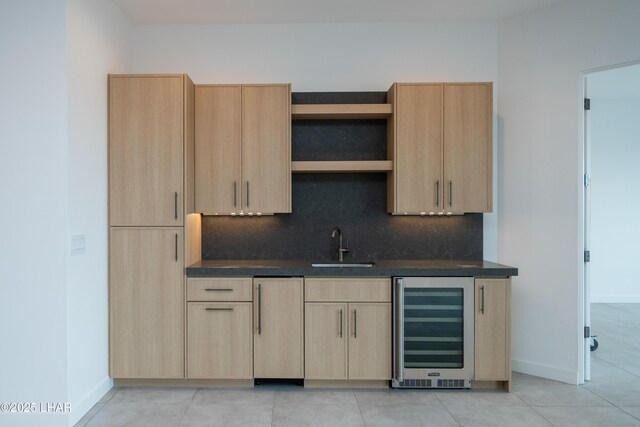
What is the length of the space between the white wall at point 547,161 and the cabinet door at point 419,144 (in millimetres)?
791

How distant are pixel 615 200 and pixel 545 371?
4.42m

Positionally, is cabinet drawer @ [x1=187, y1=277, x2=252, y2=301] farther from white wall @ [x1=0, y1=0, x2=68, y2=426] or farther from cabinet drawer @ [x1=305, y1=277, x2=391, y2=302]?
white wall @ [x1=0, y1=0, x2=68, y2=426]

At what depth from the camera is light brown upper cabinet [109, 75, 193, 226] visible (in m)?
3.25

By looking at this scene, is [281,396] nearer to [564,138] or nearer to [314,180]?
[314,180]

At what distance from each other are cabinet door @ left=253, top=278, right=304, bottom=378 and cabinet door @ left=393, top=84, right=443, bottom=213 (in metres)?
1.19

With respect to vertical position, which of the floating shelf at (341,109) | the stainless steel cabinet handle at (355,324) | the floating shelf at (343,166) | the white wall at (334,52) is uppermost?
the white wall at (334,52)

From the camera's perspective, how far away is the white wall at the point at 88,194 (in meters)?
2.72

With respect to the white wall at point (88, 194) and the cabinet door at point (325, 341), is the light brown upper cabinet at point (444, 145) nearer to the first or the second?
the cabinet door at point (325, 341)

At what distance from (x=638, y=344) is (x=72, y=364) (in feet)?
17.5

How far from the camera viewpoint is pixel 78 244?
9.15ft

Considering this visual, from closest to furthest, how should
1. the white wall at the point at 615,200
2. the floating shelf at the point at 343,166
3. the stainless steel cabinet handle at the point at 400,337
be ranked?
the stainless steel cabinet handle at the point at 400,337 → the floating shelf at the point at 343,166 → the white wall at the point at 615,200

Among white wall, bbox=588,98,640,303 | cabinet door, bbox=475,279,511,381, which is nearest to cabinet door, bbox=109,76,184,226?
cabinet door, bbox=475,279,511,381

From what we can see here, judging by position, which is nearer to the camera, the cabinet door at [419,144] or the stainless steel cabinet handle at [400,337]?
the stainless steel cabinet handle at [400,337]

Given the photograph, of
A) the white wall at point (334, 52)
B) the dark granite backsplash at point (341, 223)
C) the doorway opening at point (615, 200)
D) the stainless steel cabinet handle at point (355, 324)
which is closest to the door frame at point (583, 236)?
the white wall at point (334, 52)
